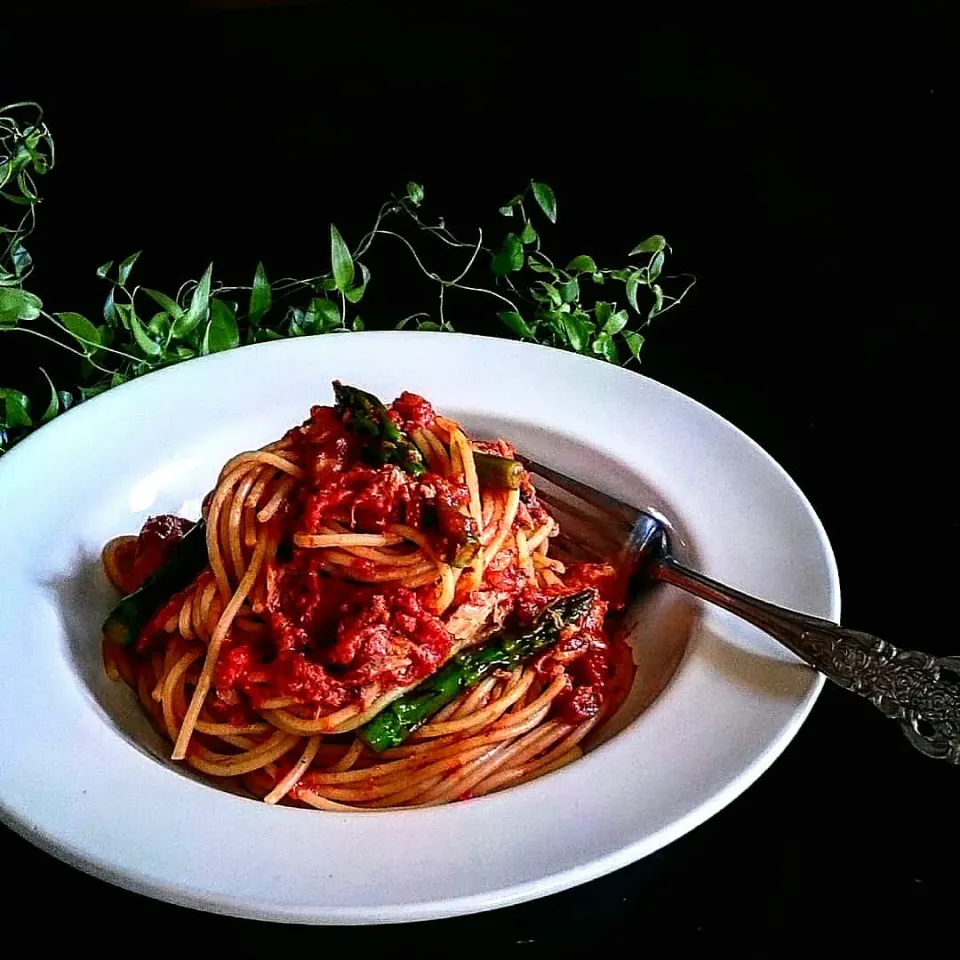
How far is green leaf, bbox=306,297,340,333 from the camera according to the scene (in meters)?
3.54

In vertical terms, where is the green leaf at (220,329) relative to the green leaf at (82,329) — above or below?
below

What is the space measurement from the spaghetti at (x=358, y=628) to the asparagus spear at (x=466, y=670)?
0.08ft

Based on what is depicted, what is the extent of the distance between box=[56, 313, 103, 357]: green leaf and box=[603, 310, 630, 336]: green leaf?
5.00 ft

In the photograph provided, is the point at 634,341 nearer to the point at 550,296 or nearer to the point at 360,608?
the point at 550,296

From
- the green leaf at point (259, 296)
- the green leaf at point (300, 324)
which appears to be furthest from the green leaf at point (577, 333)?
the green leaf at point (259, 296)

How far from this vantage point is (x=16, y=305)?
2541 mm

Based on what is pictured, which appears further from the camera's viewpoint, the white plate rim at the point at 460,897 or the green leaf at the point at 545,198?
the green leaf at the point at 545,198

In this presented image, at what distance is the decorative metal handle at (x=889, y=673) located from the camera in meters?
2.02

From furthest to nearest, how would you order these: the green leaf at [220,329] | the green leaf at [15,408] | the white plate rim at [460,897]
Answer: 1. the green leaf at [220,329]
2. the green leaf at [15,408]
3. the white plate rim at [460,897]

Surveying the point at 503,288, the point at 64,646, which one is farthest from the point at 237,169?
the point at 64,646

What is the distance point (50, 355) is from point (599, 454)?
Result: 185 cm

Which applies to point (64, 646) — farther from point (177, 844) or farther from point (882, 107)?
point (882, 107)

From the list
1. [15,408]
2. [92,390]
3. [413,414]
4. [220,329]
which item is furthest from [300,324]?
[413,414]

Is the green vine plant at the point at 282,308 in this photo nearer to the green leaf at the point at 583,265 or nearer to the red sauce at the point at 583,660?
the green leaf at the point at 583,265
